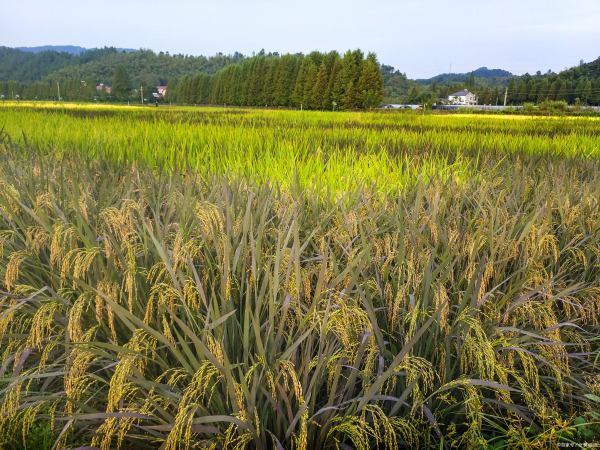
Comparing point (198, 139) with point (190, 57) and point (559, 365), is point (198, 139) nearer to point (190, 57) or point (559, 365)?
point (559, 365)

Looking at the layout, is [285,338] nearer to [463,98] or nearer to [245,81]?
[245,81]

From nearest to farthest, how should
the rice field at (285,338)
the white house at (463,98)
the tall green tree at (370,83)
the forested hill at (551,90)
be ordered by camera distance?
the rice field at (285,338)
the tall green tree at (370,83)
the forested hill at (551,90)
the white house at (463,98)

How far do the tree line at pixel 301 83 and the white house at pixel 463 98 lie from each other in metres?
70.5

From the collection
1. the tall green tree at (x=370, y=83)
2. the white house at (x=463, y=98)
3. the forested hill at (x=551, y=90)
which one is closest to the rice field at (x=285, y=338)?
the tall green tree at (x=370, y=83)

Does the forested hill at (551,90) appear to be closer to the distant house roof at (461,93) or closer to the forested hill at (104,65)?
the distant house roof at (461,93)

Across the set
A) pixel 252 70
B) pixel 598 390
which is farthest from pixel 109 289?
pixel 252 70

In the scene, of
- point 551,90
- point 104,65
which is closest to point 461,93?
point 551,90

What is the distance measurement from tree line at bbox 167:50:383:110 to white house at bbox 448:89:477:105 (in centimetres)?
7050

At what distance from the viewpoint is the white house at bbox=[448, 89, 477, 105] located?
134 metres

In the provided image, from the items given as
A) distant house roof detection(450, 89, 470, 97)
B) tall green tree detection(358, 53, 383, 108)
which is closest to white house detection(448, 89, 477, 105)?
distant house roof detection(450, 89, 470, 97)

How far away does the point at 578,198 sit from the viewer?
3.91 m

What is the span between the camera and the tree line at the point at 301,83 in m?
58.4

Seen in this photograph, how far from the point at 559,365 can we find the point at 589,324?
2.31ft

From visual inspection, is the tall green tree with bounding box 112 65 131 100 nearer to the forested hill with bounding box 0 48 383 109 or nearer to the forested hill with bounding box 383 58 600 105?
the forested hill with bounding box 0 48 383 109
